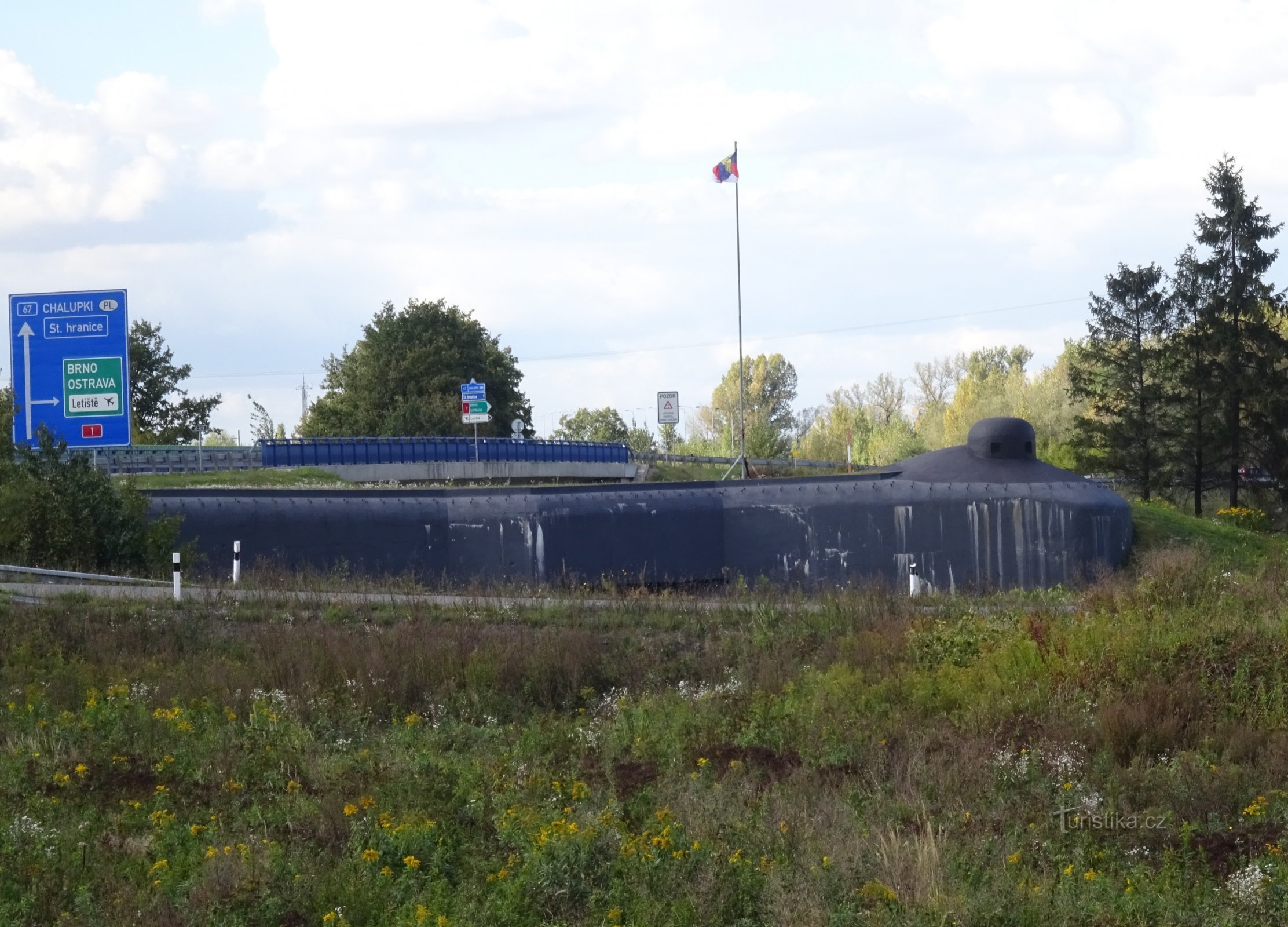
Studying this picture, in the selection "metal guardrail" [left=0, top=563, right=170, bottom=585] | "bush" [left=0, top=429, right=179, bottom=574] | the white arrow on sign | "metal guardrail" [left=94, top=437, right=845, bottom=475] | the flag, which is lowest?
"metal guardrail" [left=0, top=563, right=170, bottom=585]

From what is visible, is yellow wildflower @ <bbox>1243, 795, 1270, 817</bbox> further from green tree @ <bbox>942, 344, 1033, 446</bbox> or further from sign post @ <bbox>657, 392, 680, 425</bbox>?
green tree @ <bbox>942, 344, 1033, 446</bbox>

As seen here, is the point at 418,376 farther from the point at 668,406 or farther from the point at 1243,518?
the point at 1243,518

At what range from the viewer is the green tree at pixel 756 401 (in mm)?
111188

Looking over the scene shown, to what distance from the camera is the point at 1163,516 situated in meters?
31.6

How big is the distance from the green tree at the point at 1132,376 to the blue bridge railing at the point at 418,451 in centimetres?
1914

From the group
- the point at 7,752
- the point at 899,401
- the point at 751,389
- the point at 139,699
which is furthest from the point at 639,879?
the point at 751,389

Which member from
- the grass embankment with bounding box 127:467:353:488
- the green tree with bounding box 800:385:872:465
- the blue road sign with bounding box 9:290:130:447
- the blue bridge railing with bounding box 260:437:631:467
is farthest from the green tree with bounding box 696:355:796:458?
the blue road sign with bounding box 9:290:130:447

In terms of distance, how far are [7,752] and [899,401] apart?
353ft

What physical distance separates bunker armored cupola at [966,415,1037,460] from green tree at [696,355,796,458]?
180 feet

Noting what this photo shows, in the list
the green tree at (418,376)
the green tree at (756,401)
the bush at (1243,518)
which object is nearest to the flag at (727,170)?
the bush at (1243,518)

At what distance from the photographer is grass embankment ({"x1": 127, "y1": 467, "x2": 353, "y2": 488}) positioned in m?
35.6

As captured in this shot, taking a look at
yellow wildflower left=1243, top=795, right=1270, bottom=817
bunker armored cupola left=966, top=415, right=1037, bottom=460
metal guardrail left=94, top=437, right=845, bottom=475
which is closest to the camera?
yellow wildflower left=1243, top=795, right=1270, bottom=817

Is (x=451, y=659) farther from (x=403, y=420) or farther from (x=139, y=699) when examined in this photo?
(x=403, y=420)

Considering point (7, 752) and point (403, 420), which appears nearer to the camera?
point (7, 752)
